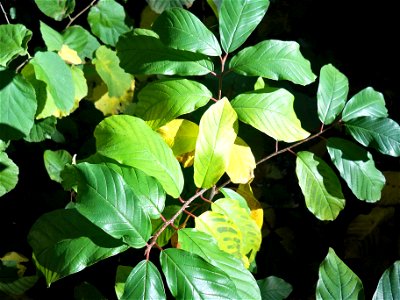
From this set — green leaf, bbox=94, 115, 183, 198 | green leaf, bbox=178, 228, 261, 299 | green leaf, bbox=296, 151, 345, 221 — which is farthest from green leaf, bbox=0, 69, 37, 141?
green leaf, bbox=296, 151, 345, 221

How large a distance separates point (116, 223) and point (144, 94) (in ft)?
1.33

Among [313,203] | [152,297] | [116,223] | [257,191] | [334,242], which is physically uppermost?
[116,223]

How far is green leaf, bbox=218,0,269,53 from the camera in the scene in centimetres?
113

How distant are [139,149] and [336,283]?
1.73 ft

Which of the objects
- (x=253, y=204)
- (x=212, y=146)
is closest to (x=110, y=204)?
(x=212, y=146)

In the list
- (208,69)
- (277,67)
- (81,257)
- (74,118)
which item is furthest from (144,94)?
(74,118)

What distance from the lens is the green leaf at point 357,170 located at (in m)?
1.20

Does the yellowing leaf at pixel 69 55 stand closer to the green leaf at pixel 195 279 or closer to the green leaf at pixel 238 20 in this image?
the green leaf at pixel 238 20

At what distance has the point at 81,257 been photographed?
2.88 feet

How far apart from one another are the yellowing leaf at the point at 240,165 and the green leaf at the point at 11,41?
0.59 meters

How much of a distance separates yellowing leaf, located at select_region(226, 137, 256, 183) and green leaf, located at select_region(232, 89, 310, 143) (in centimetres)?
7

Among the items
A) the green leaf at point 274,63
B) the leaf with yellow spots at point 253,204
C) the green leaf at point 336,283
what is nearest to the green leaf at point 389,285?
the green leaf at point 336,283

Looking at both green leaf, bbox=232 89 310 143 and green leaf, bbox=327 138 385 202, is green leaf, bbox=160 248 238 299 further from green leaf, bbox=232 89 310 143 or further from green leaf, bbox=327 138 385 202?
green leaf, bbox=327 138 385 202

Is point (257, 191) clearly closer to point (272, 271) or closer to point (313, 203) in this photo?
point (272, 271)
